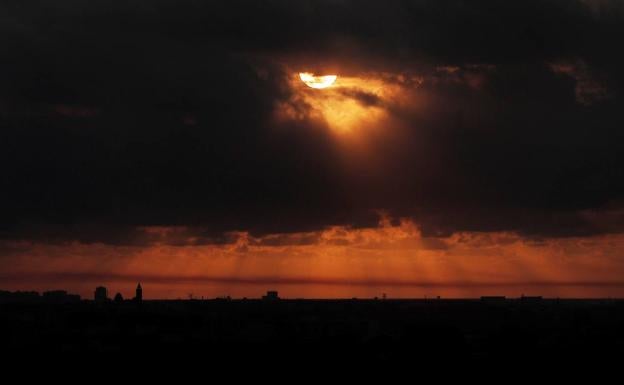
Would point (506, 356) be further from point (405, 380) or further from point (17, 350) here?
point (17, 350)

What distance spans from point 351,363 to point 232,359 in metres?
23.6

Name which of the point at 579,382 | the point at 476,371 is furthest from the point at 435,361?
the point at 579,382

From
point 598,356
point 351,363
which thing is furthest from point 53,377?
point 598,356

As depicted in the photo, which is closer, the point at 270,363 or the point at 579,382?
the point at 579,382

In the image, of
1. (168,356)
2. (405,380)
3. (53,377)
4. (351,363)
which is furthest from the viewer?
(168,356)

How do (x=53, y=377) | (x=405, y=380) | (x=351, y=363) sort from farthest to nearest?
(x=351, y=363), (x=53, y=377), (x=405, y=380)

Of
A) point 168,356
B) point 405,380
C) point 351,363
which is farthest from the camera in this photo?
point 168,356

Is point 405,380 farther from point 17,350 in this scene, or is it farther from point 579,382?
point 17,350

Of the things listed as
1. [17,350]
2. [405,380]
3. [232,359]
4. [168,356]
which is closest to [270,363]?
[232,359]

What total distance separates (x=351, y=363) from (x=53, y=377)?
1976 inches

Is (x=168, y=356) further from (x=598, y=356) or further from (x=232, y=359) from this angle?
(x=598, y=356)

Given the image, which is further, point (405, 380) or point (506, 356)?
point (506, 356)

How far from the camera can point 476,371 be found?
155m

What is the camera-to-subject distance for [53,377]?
159250mm
